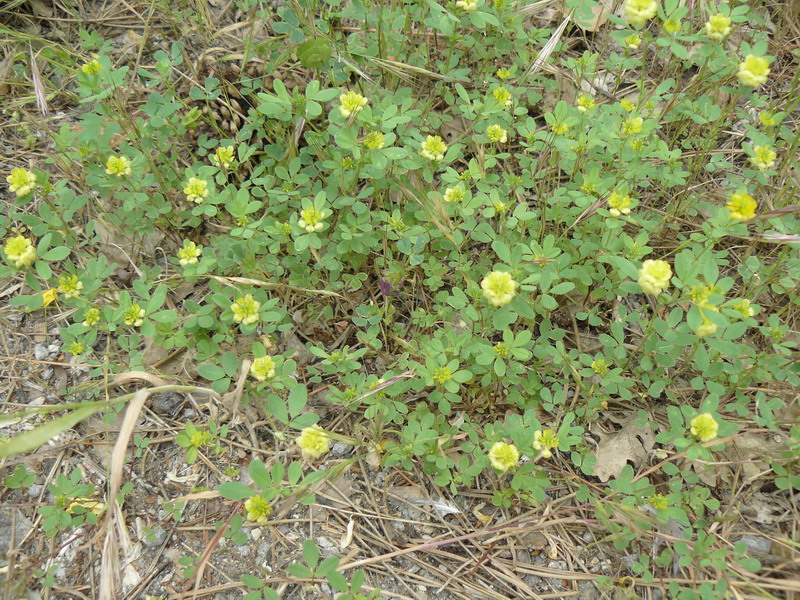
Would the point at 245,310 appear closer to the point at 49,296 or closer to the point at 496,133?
the point at 49,296

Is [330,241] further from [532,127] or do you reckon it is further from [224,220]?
[532,127]

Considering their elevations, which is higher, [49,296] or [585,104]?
[585,104]

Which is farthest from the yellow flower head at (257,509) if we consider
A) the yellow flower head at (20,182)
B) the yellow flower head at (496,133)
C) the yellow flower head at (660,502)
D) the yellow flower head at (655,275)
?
the yellow flower head at (496,133)

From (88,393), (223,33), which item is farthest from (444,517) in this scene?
(223,33)

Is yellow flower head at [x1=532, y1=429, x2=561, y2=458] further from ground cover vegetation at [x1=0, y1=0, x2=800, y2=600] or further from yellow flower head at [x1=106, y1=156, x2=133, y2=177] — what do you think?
yellow flower head at [x1=106, y1=156, x2=133, y2=177]

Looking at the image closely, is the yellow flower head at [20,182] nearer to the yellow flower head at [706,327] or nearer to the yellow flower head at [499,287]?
the yellow flower head at [499,287]

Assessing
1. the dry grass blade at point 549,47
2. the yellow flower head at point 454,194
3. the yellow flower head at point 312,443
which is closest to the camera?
the yellow flower head at point 312,443

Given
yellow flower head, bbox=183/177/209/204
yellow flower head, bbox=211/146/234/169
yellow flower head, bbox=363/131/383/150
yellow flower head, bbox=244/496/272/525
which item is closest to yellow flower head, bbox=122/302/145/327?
yellow flower head, bbox=183/177/209/204

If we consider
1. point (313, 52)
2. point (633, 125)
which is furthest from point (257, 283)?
point (633, 125)
